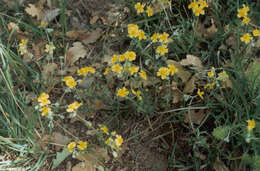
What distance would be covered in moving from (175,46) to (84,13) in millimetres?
949

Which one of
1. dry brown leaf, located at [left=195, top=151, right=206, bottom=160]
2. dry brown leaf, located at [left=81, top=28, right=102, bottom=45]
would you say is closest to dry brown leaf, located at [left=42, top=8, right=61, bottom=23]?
dry brown leaf, located at [left=81, top=28, right=102, bottom=45]

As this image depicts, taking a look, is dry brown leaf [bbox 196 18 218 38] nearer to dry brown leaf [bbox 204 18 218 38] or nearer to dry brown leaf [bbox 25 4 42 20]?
dry brown leaf [bbox 204 18 218 38]

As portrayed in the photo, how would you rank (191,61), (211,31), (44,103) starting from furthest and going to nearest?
(211,31) < (191,61) < (44,103)

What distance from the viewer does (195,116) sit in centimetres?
189

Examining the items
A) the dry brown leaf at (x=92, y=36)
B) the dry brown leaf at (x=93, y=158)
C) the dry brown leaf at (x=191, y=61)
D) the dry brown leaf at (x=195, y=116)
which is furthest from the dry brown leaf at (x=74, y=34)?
the dry brown leaf at (x=195, y=116)

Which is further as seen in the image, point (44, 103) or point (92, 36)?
point (92, 36)

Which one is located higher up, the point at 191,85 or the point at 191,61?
the point at 191,61

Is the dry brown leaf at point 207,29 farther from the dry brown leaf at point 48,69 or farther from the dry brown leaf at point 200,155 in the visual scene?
the dry brown leaf at point 48,69

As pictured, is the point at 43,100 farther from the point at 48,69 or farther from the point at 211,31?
the point at 211,31

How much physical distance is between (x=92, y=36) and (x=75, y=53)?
22cm

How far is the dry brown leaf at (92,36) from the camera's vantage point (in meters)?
2.37

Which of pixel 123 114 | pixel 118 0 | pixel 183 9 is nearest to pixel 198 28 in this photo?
pixel 183 9

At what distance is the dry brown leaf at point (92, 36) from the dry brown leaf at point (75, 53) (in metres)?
0.08

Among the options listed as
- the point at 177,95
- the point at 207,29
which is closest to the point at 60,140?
the point at 177,95
